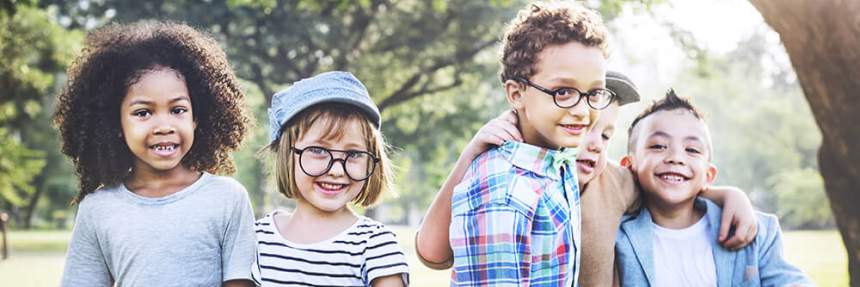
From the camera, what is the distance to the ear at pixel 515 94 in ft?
8.84

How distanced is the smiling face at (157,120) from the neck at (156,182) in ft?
0.19

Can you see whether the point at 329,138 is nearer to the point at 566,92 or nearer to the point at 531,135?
the point at 531,135

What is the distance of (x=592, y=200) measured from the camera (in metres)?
3.04

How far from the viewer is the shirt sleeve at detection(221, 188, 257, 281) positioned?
267 cm

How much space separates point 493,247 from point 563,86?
58 centimetres

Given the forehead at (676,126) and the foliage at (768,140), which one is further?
the foliage at (768,140)

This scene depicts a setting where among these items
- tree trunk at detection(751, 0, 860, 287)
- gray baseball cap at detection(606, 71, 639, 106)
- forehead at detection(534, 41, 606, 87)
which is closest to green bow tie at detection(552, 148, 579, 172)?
forehead at detection(534, 41, 606, 87)

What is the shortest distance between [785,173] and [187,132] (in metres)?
46.1

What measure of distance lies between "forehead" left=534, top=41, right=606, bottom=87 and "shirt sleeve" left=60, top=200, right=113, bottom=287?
5.12 feet

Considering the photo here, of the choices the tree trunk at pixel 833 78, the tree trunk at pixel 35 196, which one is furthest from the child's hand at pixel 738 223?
the tree trunk at pixel 35 196

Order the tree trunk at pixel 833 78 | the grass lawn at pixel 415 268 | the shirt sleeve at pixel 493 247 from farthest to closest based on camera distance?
the grass lawn at pixel 415 268 → the tree trunk at pixel 833 78 → the shirt sleeve at pixel 493 247

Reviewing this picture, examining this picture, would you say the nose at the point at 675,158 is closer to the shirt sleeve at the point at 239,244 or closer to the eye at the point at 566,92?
the eye at the point at 566,92

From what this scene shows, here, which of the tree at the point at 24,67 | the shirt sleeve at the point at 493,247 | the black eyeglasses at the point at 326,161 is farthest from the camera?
the tree at the point at 24,67

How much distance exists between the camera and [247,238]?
107 inches
